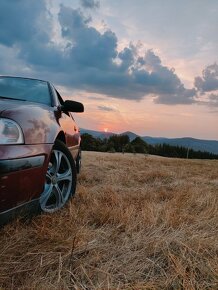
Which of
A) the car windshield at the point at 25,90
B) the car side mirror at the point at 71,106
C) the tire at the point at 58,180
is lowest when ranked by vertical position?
the tire at the point at 58,180

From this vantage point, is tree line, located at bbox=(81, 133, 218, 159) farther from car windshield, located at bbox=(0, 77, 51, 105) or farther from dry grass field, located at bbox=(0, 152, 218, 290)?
dry grass field, located at bbox=(0, 152, 218, 290)

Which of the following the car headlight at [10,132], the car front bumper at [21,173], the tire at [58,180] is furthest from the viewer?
the tire at [58,180]

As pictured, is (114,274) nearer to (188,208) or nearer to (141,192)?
(188,208)

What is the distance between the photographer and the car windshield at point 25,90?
4299mm

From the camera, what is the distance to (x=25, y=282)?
2.10 m

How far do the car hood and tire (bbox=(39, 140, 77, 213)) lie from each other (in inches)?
11.2

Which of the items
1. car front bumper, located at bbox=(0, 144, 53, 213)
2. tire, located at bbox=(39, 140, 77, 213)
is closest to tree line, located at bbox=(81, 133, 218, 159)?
tire, located at bbox=(39, 140, 77, 213)

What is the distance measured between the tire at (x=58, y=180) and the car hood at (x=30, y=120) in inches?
11.2

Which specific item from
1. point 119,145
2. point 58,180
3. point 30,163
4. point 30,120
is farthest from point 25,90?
point 119,145

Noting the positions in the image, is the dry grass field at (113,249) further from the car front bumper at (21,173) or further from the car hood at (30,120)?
the car hood at (30,120)

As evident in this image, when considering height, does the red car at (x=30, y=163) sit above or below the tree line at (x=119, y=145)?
above

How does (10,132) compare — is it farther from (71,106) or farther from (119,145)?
(119,145)

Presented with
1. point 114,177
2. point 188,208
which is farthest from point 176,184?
point 188,208

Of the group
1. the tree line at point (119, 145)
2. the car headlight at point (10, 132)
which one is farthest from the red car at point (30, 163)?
the tree line at point (119, 145)
